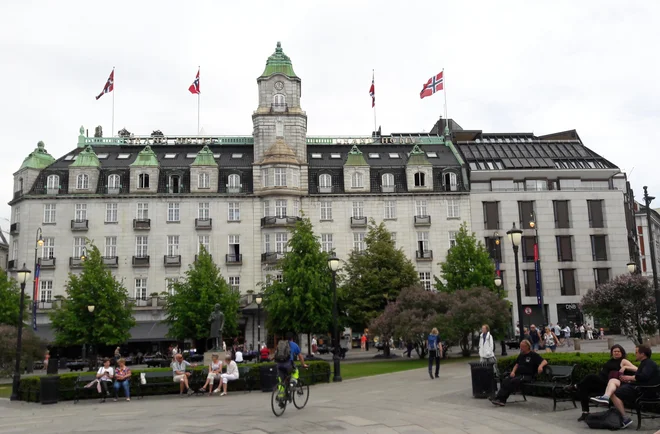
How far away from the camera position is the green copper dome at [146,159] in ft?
198

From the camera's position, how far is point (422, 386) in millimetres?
23312

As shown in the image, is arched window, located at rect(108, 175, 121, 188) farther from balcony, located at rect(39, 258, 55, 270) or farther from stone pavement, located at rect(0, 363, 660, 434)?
stone pavement, located at rect(0, 363, 660, 434)

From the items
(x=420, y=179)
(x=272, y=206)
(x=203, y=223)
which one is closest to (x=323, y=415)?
(x=272, y=206)

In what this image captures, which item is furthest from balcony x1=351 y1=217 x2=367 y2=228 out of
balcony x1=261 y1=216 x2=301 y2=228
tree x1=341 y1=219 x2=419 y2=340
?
tree x1=341 y1=219 x2=419 y2=340

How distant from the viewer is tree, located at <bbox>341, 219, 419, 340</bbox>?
47.7 m

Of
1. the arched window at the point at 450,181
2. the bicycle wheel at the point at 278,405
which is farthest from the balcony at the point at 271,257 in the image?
the bicycle wheel at the point at 278,405

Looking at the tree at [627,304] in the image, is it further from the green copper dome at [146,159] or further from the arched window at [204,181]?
the green copper dome at [146,159]

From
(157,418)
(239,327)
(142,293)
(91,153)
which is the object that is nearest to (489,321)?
(157,418)

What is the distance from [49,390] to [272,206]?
125ft

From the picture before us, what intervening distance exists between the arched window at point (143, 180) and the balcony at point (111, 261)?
6.89 meters

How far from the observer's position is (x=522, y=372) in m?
16.6

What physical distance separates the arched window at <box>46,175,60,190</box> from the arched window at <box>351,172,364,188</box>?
26854 mm

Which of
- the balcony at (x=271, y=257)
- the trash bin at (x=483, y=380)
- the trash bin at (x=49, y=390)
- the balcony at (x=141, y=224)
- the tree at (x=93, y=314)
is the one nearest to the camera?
the trash bin at (x=483, y=380)

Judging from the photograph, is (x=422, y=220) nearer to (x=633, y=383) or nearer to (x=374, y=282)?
(x=374, y=282)
